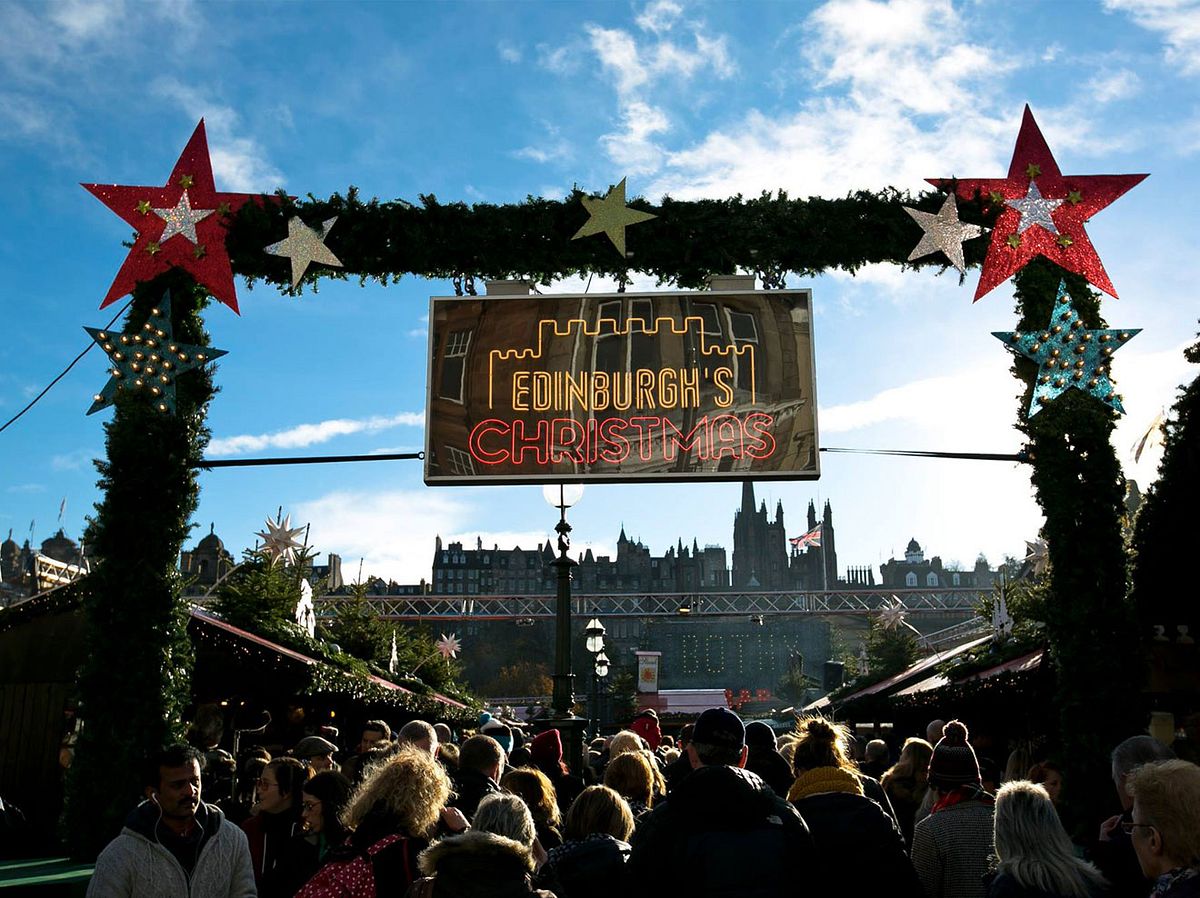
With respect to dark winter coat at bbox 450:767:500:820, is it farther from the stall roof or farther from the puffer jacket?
the stall roof

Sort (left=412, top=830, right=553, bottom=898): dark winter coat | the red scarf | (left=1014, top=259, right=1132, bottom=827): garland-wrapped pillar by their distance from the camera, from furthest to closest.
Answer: (left=1014, top=259, right=1132, bottom=827): garland-wrapped pillar → the red scarf → (left=412, top=830, right=553, bottom=898): dark winter coat

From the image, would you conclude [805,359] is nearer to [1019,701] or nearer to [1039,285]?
[1039,285]

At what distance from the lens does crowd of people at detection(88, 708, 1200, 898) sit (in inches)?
151

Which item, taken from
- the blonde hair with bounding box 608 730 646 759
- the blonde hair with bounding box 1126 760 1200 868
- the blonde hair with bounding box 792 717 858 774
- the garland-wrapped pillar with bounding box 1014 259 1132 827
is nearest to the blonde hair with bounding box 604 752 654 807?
the blonde hair with bounding box 608 730 646 759

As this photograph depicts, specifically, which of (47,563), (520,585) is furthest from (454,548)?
(47,563)

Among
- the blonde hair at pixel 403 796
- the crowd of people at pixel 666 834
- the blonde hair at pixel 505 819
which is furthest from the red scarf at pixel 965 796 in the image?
the blonde hair at pixel 403 796

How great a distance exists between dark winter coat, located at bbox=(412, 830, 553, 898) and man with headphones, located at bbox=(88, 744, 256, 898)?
192 cm

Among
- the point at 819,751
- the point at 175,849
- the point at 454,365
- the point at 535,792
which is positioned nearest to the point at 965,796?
the point at 819,751

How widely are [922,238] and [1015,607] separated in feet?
30.6

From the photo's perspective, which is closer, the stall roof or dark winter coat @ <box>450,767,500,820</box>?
dark winter coat @ <box>450,767,500,820</box>

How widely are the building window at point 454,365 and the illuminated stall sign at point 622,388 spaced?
0.03 ft

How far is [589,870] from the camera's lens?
4.62m

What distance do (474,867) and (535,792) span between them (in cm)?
192

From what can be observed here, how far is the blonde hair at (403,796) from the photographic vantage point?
15.1 ft
